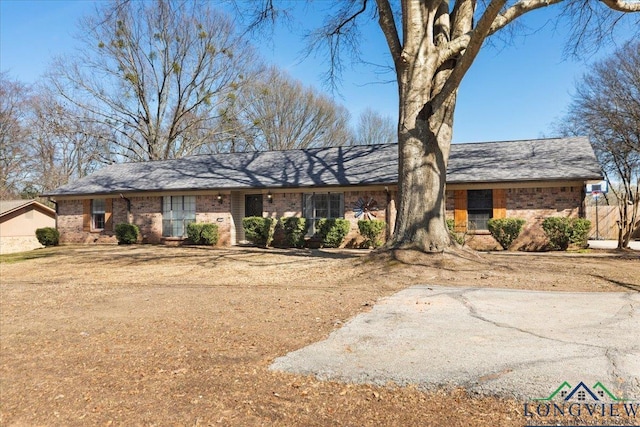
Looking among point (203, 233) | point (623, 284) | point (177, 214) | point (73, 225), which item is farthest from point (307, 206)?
point (73, 225)

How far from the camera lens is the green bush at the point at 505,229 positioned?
46.1 feet

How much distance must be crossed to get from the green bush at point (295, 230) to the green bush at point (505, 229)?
6.67m

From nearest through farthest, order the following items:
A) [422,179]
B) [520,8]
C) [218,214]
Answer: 1. [520,8]
2. [422,179]
3. [218,214]

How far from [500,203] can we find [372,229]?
4437 millimetres

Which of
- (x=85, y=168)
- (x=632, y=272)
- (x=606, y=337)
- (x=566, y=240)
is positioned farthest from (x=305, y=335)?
(x=85, y=168)

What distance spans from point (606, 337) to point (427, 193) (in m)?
5.24

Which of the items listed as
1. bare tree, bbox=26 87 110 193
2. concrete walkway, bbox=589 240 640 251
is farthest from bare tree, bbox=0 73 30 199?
concrete walkway, bbox=589 240 640 251

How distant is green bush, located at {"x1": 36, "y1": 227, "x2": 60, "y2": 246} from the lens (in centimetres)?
2041

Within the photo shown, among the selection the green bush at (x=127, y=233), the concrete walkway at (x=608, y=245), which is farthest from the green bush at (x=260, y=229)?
the concrete walkway at (x=608, y=245)

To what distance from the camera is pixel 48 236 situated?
2042cm

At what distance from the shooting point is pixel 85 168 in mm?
34594

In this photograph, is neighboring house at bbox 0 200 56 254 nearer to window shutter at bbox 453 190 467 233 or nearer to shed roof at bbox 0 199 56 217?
shed roof at bbox 0 199 56 217

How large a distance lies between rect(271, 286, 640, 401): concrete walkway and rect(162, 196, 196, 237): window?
14.6m

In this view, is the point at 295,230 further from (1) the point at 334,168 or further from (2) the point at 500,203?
(2) the point at 500,203
